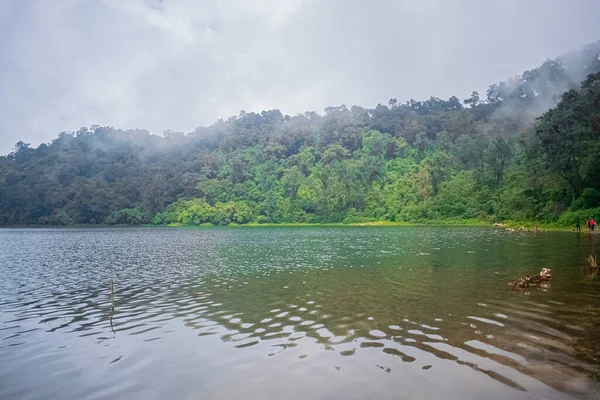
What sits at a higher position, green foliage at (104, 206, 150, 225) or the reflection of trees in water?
green foliage at (104, 206, 150, 225)

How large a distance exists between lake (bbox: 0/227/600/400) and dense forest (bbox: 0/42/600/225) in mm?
52988

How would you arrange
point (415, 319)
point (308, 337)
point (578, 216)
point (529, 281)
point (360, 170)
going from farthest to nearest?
point (360, 170) < point (578, 216) < point (529, 281) < point (415, 319) < point (308, 337)

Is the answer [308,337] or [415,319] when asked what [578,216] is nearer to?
[415,319]

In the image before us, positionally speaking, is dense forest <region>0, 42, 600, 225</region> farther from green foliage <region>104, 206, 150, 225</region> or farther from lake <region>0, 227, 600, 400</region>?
lake <region>0, 227, 600, 400</region>

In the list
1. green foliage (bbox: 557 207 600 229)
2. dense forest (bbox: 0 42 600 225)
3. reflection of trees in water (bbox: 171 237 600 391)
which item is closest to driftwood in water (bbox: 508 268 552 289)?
reflection of trees in water (bbox: 171 237 600 391)

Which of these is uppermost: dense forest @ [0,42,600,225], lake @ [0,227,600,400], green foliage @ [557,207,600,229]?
dense forest @ [0,42,600,225]

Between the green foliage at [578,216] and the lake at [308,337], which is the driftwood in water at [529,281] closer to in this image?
the lake at [308,337]

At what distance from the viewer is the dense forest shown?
69.7 meters

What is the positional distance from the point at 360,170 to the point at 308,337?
120m

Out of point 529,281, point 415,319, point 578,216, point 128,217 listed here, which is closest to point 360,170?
point 578,216

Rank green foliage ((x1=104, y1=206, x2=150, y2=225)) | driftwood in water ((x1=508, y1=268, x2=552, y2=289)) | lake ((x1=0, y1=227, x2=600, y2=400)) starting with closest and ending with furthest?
1. lake ((x1=0, y1=227, x2=600, y2=400))
2. driftwood in water ((x1=508, y1=268, x2=552, y2=289))
3. green foliage ((x1=104, y1=206, x2=150, y2=225))

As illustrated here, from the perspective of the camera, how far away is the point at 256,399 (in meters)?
7.80

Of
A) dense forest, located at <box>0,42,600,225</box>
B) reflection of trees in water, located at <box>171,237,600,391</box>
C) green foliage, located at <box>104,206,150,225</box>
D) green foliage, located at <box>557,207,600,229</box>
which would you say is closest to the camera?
reflection of trees in water, located at <box>171,237,600,391</box>

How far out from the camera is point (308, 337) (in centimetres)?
1156
